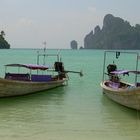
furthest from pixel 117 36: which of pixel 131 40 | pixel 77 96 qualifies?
pixel 77 96

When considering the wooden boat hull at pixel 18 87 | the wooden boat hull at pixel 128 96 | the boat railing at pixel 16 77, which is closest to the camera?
the wooden boat hull at pixel 128 96

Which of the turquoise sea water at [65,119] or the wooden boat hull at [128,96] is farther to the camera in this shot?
the wooden boat hull at [128,96]

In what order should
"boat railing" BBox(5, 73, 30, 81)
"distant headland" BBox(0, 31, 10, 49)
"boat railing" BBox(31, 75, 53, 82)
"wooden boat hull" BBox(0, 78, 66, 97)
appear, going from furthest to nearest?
"distant headland" BBox(0, 31, 10, 49) < "boat railing" BBox(31, 75, 53, 82) < "boat railing" BBox(5, 73, 30, 81) < "wooden boat hull" BBox(0, 78, 66, 97)

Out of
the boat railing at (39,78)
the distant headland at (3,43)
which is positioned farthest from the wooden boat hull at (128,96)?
the distant headland at (3,43)

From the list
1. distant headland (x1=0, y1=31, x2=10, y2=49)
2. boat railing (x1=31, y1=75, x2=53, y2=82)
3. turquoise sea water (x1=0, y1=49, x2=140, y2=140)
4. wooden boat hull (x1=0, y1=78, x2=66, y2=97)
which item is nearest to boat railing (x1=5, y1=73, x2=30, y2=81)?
boat railing (x1=31, y1=75, x2=53, y2=82)

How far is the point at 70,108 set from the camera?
18297 millimetres

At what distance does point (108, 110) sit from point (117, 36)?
18346 centimetres

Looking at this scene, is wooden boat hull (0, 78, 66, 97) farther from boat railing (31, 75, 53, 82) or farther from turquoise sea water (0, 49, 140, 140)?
boat railing (31, 75, 53, 82)

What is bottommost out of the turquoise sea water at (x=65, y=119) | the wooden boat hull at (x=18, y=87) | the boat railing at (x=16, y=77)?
the turquoise sea water at (x=65, y=119)

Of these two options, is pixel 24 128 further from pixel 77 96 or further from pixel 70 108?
pixel 77 96

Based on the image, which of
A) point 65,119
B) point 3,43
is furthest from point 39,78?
point 3,43

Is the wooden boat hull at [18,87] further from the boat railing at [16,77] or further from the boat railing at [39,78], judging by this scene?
the boat railing at [16,77]

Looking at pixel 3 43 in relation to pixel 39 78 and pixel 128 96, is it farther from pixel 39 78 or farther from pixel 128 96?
pixel 128 96

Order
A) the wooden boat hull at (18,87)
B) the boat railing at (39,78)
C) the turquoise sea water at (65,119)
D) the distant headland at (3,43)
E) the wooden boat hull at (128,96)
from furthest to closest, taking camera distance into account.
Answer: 1. the distant headland at (3,43)
2. the boat railing at (39,78)
3. the wooden boat hull at (18,87)
4. the wooden boat hull at (128,96)
5. the turquoise sea water at (65,119)
